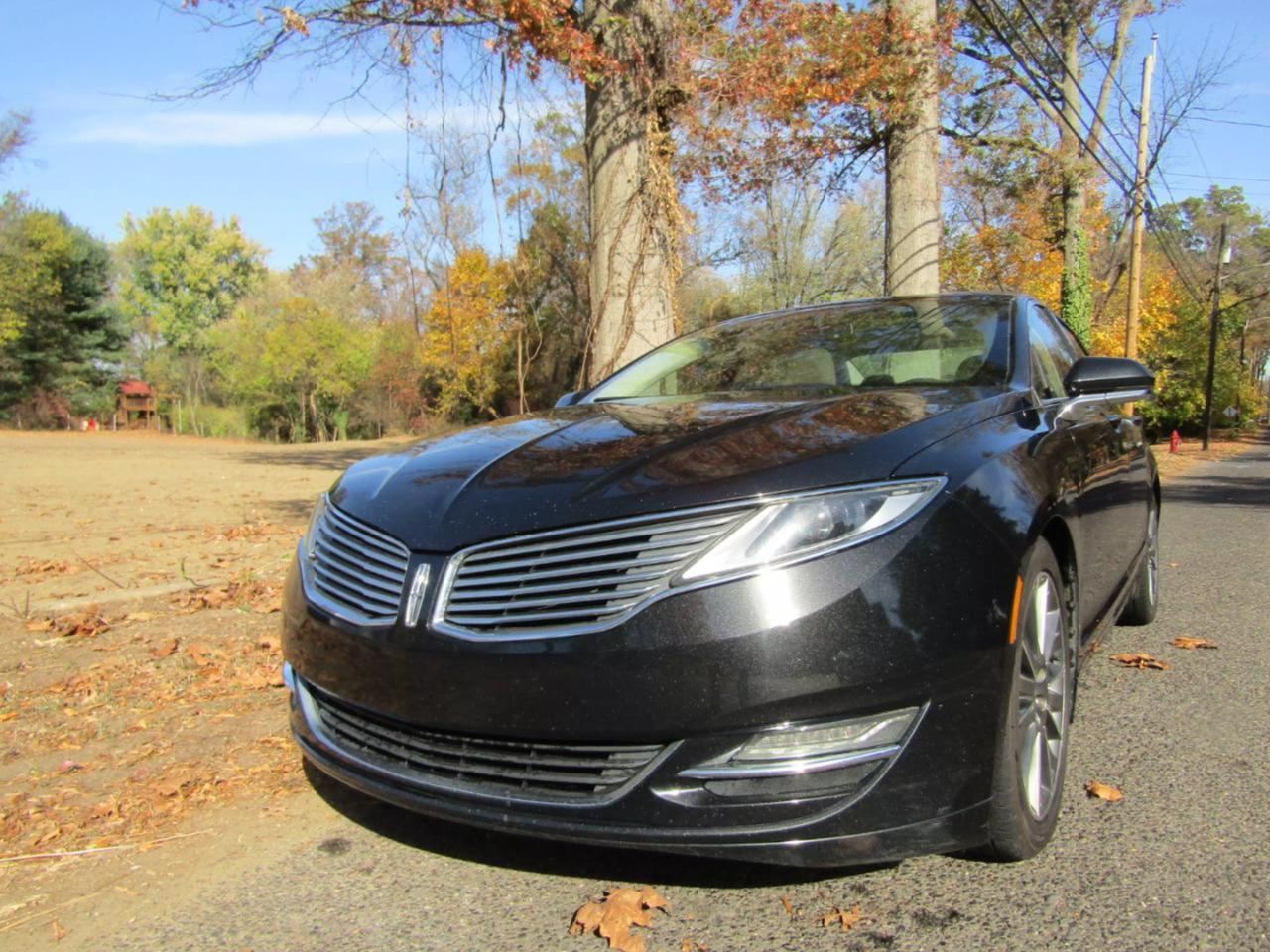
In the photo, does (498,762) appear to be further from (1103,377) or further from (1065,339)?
(1065,339)

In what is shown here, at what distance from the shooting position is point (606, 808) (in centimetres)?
214

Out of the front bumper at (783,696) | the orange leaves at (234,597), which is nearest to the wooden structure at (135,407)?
the orange leaves at (234,597)

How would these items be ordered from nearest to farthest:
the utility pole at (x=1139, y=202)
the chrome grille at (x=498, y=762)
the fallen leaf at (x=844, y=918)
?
the chrome grille at (x=498, y=762) < the fallen leaf at (x=844, y=918) < the utility pole at (x=1139, y=202)

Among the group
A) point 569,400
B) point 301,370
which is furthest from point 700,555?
point 301,370

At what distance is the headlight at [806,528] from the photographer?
6.91 feet

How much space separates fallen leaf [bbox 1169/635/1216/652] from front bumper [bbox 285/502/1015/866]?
3088 mm

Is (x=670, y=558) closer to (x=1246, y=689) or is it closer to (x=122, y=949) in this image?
(x=122, y=949)

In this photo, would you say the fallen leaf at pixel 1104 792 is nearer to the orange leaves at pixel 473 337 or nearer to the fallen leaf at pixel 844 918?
the fallen leaf at pixel 844 918

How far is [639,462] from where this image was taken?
2.46 meters

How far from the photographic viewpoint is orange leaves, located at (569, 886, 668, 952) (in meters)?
2.22

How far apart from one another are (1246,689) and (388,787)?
3488mm

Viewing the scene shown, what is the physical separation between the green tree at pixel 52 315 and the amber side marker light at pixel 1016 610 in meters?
44.8

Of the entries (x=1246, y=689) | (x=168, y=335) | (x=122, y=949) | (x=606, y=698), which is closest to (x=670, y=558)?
(x=606, y=698)

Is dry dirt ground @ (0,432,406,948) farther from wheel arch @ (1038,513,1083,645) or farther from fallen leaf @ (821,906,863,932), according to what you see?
wheel arch @ (1038,513,1083,645)
